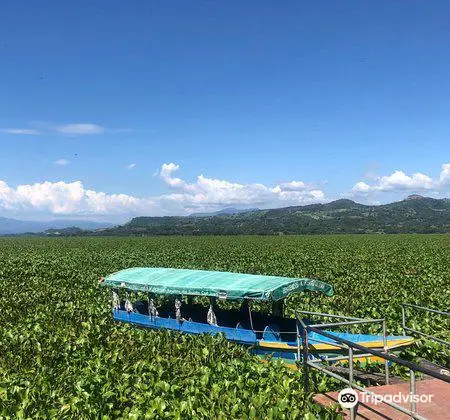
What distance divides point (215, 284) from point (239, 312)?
1.60 metres

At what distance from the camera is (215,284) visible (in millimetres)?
12031

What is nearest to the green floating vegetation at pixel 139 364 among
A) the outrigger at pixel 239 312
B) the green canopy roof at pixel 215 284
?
the outrigger at pixel 239 312

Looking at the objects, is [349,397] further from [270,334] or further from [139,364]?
[270,334]

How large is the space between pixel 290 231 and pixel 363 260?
115 metres

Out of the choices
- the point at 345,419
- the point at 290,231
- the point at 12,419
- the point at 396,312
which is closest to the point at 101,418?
the point at 12,419

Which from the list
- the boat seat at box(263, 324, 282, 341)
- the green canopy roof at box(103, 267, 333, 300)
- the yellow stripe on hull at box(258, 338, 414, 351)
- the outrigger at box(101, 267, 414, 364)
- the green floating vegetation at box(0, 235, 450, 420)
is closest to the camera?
the green floating vegetation at box(0, 235, 450, 420)

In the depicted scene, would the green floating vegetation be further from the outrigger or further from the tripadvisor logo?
the tripadvisor logo

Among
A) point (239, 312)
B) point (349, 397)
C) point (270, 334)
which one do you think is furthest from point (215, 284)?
point (349, 397)

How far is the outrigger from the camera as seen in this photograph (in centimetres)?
986

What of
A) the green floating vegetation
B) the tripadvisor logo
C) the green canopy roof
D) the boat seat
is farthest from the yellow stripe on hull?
the tripadvisor logo

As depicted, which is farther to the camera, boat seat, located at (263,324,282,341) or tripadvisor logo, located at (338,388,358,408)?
boat seat, located at (263,324,282,341)

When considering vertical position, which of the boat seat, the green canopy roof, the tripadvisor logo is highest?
the green canopy roof

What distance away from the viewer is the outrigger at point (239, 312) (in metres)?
9.86

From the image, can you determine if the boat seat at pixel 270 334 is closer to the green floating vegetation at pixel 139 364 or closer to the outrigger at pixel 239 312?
the outrigger at pixel 239 312
